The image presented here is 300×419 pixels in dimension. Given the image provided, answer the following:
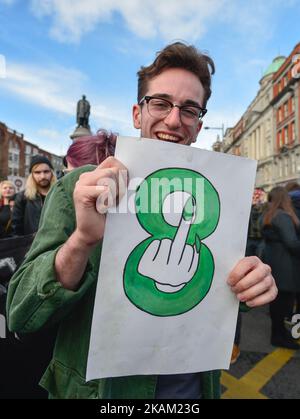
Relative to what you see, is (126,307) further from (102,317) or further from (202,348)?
(202,348)

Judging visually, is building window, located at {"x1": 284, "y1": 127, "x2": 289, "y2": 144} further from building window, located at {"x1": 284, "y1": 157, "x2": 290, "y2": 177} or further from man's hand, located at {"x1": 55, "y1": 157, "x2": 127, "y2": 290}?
man's hand, located at {"x1": 55, "y1": 157, "x2": 127, "y2": 290}

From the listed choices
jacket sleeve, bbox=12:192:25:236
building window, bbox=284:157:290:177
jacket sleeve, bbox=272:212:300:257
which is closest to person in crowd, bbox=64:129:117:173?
jacket sleeve, bbox=12:192:25:236

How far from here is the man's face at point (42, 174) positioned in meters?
3.26

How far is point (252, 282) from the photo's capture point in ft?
2.65

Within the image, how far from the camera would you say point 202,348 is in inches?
32.6

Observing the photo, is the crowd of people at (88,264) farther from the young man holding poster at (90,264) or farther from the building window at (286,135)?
the building window at (286,135)

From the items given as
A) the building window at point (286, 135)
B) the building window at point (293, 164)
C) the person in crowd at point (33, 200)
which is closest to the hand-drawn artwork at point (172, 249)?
the person in crowd at point (33, 200)

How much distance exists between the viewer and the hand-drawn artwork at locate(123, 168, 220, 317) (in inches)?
29.8

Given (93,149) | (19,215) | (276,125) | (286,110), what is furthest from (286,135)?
(93,149)

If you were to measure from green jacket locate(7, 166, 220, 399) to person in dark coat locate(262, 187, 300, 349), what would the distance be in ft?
9.35

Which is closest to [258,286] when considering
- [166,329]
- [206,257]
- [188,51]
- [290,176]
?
[206,257]

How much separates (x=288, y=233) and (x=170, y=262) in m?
2.86

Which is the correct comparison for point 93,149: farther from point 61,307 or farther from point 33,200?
point 33,200

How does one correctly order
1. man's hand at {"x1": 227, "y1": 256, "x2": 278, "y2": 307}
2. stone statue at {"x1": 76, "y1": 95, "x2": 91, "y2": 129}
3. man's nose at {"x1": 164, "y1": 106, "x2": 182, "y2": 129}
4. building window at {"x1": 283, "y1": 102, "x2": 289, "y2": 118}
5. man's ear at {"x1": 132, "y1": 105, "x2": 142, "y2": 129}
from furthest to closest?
building window at {"x1": 283, "y1": 102, "x2": 289, "y2": 118}
stone statue at {"x1": 76, "y1": 95, "x2": 91, "y2": 129}
man's ear at {"x1": 132, "y1": 105, "x2": 142, "y2": 129}
man's nose at {"x1": 164, "y1": 106, "x2": 182, "y2": 129}
man's hand at {"x1": 227, "y1": 256, "x2": 278, "y2": 307}
